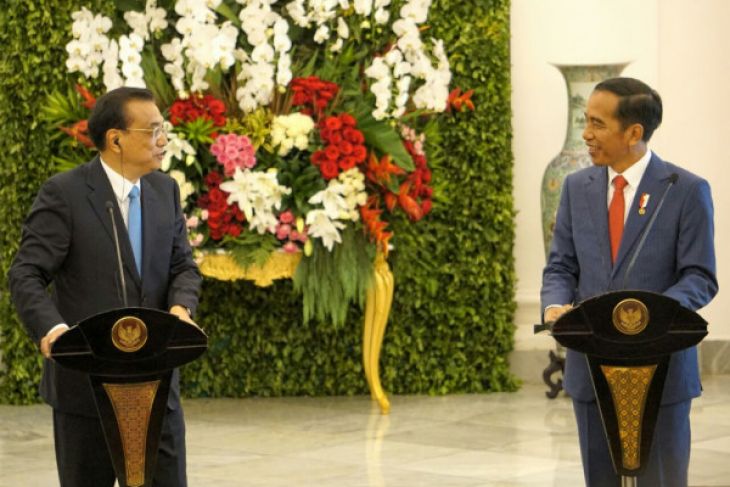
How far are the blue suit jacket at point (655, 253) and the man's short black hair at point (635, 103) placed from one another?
11cm

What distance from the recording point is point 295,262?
674cm

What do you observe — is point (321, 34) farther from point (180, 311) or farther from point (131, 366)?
point (131, 366)

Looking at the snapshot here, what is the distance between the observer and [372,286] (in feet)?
22.5

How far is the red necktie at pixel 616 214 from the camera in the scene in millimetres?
3568

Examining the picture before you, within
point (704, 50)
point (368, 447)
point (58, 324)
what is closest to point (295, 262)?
point (368, 447)

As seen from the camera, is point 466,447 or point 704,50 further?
point 704,50

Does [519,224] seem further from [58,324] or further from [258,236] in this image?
[58,324]

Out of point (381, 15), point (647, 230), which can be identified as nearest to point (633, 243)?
point (647, 230)

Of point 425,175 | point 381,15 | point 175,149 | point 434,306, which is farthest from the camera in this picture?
point 434,306

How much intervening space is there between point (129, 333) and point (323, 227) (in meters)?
3.42

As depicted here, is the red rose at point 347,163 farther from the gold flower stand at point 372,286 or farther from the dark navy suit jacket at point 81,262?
the dark navy suit jacket at point 81,262

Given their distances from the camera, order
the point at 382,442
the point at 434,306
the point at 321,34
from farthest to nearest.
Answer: the point at 434,306 → the point at 321,34 → the point at 382,442

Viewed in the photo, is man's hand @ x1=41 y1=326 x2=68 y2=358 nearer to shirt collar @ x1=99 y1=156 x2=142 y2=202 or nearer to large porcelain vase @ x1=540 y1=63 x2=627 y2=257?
shirt collar @ x1=99 y1=156 x2=142 y2=202

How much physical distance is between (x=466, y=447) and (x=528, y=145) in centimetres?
228
